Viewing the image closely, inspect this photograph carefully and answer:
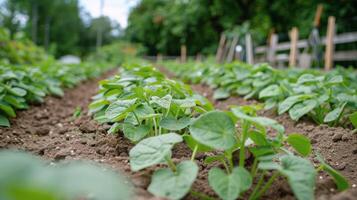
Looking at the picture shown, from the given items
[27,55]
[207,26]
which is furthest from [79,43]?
[27,55]

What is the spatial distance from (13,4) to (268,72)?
152 ft

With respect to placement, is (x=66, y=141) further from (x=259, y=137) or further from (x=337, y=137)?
(x=337, y=137)

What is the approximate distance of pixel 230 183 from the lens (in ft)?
3.87

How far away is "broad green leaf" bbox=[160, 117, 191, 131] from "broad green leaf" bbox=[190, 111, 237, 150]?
0.31 m

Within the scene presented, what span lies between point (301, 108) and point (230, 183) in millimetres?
1537

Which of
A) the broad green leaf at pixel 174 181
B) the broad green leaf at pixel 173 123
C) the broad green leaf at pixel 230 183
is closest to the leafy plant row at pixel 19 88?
the broad green leaf at pixel 173 123

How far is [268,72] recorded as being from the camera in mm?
3881

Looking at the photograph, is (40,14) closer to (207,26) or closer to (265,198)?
(207,26)

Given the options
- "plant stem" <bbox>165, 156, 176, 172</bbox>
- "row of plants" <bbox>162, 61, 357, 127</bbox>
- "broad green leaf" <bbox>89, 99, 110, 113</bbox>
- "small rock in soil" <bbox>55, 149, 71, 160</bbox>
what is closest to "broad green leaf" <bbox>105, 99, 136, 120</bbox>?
"small rock in soil" <bbox>55, 149, 71, 160</bbox>

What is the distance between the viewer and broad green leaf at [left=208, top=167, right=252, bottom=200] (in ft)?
3.77

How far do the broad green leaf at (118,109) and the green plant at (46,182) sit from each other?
86cm

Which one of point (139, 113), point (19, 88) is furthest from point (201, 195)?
point (19, 88)

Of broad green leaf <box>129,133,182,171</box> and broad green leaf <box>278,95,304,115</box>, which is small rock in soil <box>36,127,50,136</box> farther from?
broad green leaf <box>278,95,304,115</box>

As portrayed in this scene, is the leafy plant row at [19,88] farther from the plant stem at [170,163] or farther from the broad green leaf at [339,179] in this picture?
the broad green leaf at [339,179]
